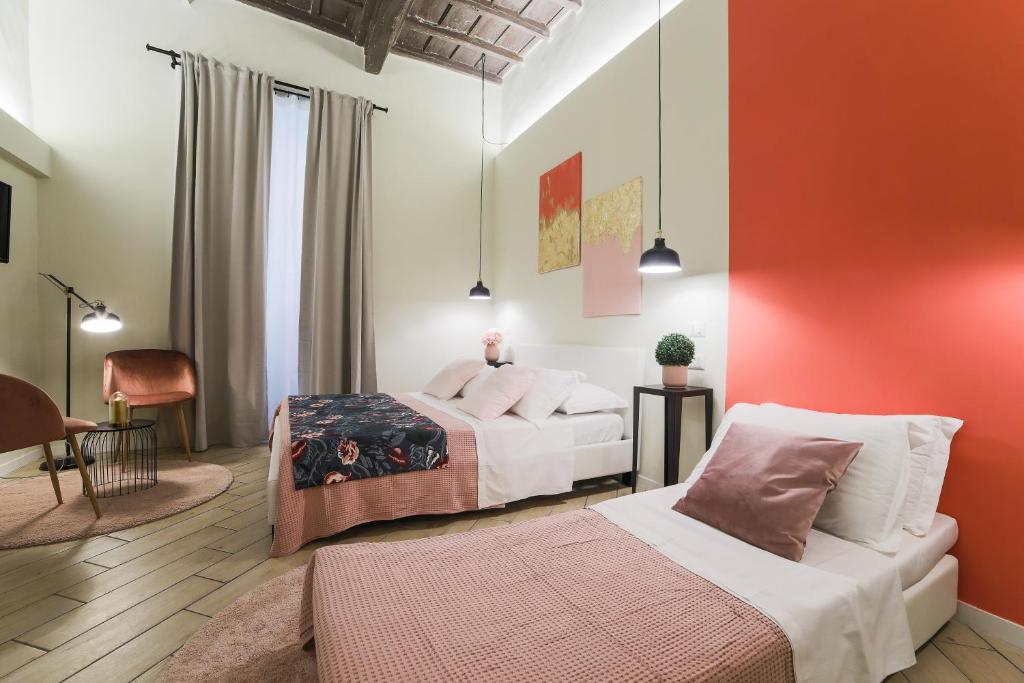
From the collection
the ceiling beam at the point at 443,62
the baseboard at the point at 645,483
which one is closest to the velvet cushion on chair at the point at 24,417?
the baseboard at the point at 645,483

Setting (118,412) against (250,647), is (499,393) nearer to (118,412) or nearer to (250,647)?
(250,647)

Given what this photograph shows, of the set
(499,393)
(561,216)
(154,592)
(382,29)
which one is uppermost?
(382,29)

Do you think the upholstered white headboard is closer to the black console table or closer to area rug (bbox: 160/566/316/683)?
the black console table

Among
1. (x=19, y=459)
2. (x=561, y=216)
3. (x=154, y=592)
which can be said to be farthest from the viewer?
(x=561, y=216)

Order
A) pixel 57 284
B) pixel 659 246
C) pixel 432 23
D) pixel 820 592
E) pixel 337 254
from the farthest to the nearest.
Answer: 1. pixel 337 254
2. pixel 432 23
3. pixel 57 284
4. pixel 659 246
5. pixel 820 592

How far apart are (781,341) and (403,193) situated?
13.0 feet

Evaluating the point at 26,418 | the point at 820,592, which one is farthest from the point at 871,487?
the point at 26,418

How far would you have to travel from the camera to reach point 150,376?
12.1ft

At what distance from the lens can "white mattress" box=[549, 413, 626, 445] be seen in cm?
288

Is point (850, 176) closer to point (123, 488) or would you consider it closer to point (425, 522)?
point (425, 522)

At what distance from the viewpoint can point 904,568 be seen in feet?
4.60

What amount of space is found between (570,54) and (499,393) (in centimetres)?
305

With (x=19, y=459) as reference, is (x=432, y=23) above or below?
above

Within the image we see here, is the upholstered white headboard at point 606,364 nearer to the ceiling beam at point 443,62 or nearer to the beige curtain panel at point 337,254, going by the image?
the beige curtain panel at point 337,254
